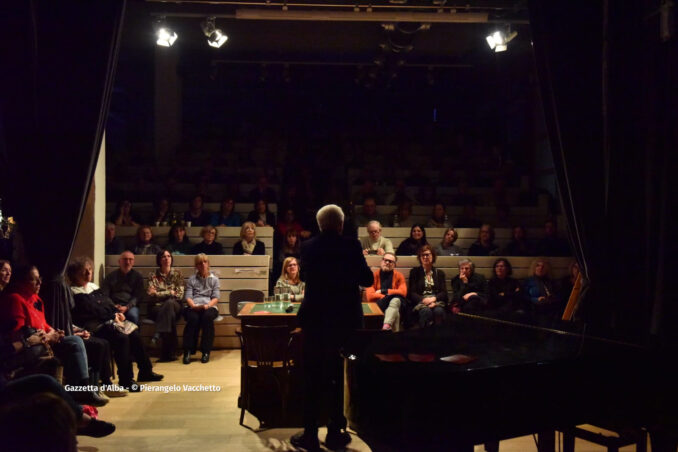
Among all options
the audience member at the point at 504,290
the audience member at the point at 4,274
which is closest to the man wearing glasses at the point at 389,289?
the audience member at the point at 504,290

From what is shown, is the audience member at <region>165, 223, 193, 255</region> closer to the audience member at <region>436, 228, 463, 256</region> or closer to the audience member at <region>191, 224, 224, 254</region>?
the audience member at <region>191, 224, 224, 254</region>

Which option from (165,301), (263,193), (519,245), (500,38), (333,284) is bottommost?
(165,301)

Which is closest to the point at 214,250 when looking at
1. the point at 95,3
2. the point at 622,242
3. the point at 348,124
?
the point at 95,3

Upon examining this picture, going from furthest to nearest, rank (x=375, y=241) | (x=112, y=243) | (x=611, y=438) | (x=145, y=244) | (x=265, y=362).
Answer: (x=375, y=241)
(x=145, y=244)
(x=112, y=243)
(x=265, y=362)
(x=611, y=438)

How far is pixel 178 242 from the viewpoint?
24.5 feet

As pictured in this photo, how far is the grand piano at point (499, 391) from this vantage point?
2434mm

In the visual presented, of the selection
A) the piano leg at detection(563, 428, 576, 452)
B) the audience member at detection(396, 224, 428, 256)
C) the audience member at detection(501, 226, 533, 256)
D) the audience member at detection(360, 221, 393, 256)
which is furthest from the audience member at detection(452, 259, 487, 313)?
the piano leg at detection(563, 428, 576, 452)

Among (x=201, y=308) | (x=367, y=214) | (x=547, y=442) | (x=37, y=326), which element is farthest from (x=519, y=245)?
(x=37, y=326)

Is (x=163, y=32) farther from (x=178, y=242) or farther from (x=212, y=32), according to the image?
(x=178, y=242)

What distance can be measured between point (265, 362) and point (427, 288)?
2701 millimetres

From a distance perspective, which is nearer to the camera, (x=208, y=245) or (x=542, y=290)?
(x=542, y=290)

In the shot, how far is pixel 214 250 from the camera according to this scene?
726 centimetres

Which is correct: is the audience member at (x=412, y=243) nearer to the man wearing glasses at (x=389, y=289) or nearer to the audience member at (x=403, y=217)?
the audience member at (x=403, y=217)

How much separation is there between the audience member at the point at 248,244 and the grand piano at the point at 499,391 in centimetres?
432
